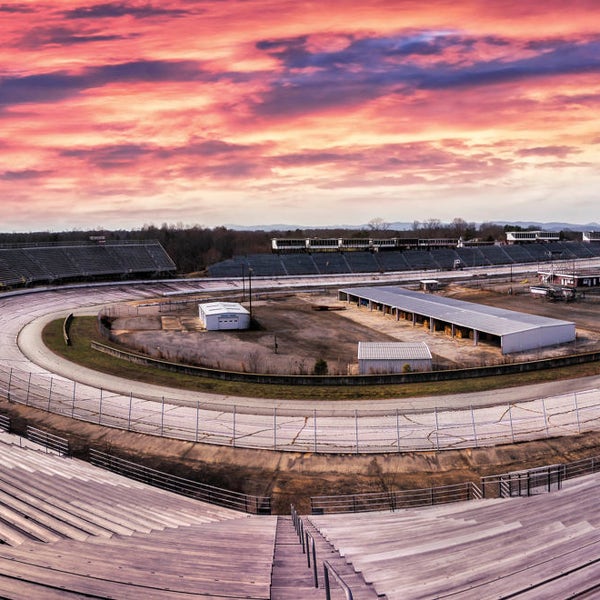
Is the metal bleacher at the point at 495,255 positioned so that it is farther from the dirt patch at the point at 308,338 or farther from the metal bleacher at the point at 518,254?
the dirt patch at the point at 308,338

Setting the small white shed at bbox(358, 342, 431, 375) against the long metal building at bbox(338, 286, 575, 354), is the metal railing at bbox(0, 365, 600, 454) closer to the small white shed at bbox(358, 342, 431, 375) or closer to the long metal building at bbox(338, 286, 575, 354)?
the small white shed at bbox(358, 342, 431, 375)

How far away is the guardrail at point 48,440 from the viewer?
24406 millimetres

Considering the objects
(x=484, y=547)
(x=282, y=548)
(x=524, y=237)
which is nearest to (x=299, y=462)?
(x=282, y=548)

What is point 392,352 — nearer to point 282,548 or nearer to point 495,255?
point 282,548

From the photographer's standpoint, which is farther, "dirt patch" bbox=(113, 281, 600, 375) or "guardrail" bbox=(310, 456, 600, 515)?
"dirt patch" bbox=(113, 281, 600, 375)


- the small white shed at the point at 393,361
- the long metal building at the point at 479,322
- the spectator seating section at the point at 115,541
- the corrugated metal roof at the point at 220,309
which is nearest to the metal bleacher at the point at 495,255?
the long metal building at the point at 479,322

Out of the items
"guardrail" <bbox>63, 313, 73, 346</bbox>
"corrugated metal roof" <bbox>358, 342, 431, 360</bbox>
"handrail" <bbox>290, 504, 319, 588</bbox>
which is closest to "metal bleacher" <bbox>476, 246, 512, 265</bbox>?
"corrugated metal roof" <bbox>358, 342, 431, 360</bbox>

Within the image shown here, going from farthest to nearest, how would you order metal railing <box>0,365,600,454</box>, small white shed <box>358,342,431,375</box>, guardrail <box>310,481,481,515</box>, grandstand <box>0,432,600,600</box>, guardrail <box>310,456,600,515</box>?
small white shed <box>358,342,431,375</box> < metal railing <box>0,365,600,454</box> < guardrail <box>310,481,481,515</box> < guardrail <box>310,456,600,515</box> < grandstand <box>0,432,600,600</box>

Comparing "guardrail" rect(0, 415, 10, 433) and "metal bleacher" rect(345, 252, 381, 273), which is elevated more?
"metal bleacher" rect(345, 252, 381, 273)

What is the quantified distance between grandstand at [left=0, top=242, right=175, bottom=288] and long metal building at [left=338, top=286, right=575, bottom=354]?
167 ft

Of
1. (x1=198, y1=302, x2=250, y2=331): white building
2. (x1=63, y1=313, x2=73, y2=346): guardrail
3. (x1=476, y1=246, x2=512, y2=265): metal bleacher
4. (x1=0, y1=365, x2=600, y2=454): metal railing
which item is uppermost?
(x1=476, y1=246, x2=512, y2=265): metal bleacher

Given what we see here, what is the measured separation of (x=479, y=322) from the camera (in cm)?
4809

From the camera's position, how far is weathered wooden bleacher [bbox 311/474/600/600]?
388 inches

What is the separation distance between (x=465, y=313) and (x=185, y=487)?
37518 millimetres
